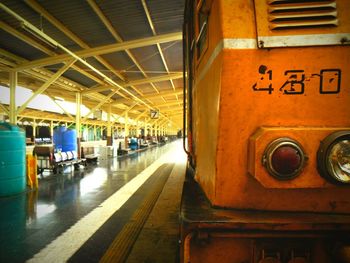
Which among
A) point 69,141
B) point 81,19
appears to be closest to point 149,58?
point 81,19

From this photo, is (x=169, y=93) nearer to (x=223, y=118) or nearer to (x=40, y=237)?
(x=40, y=237)

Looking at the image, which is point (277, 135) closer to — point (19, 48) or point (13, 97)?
point (19, 48)

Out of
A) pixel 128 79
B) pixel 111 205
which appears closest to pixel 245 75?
pixel 111 205

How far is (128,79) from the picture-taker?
13195 millimetres

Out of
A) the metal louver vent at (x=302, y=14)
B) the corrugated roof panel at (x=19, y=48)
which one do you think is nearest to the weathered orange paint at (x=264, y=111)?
the metal louver vent at (x=302, y=14)

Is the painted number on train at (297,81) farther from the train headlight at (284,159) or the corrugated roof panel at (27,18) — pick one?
the corrugated roof panel at (27,18)

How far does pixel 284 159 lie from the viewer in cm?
141

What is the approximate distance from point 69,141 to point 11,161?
5.06 metres

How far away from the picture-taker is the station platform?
10.2 ft

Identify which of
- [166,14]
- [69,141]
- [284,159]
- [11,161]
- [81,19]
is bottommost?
[11,161]

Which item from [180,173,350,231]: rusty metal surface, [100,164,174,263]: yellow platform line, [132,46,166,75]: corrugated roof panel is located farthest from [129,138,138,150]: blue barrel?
[180,173,350,231]: rusty metal surface

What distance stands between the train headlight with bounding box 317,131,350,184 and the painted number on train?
333 mm

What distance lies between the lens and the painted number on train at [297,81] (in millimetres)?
1479

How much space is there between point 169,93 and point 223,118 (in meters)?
16.2
